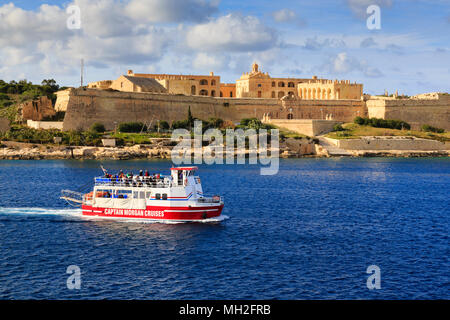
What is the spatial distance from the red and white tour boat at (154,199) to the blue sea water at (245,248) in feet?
2.75

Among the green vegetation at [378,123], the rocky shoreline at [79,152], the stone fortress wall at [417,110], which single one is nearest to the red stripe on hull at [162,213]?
the rocky shoreline at [79,152]

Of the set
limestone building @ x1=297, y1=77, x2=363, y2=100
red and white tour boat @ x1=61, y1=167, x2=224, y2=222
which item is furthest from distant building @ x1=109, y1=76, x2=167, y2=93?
red and white tour boat @ x1=61, y1=167, x2=224, y2=222

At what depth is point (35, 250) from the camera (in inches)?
1080

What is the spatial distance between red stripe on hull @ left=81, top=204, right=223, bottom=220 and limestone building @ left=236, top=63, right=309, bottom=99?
70473 millimetres

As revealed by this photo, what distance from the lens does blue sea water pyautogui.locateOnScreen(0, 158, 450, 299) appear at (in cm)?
2247

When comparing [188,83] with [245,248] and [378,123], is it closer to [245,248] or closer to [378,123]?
[378,123]

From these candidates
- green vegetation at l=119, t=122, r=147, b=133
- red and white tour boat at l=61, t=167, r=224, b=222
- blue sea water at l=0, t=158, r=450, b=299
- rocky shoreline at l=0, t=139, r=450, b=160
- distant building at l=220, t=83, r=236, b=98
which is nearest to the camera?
blue sea water at l=0, t=158, r=450, b=299

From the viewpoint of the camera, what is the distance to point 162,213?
33531mm

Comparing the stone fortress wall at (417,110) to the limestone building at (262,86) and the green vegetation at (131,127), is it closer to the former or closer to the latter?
the limestone building at (262,86)

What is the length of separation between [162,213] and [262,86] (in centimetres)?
7370

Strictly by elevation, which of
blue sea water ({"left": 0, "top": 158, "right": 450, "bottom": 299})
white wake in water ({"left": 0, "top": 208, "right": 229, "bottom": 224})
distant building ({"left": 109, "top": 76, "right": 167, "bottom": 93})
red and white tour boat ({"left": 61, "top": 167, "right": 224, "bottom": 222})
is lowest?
blue sea water ({"left": 0, "top": 158, "right": 450, "bottom": 299})

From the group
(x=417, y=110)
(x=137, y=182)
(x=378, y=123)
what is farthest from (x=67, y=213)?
(x=417, y=110)

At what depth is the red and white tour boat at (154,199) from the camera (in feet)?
110

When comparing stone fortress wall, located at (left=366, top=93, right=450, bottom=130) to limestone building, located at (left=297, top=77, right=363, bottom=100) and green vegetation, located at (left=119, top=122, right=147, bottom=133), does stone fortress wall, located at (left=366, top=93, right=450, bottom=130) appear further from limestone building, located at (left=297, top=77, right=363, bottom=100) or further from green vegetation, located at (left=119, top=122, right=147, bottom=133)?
green vegetation, located at (left=119, top=122, right=147, bottom=133)
